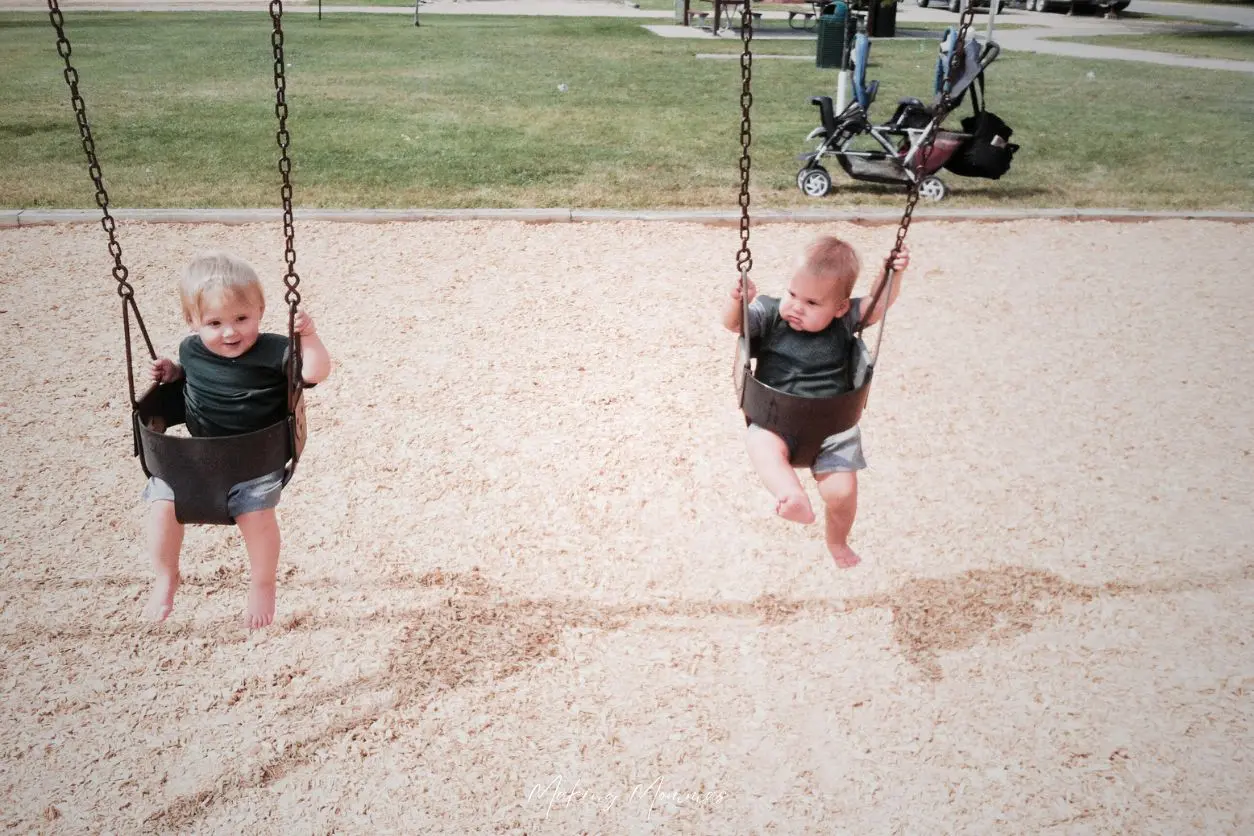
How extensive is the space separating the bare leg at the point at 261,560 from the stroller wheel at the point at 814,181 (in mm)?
6809

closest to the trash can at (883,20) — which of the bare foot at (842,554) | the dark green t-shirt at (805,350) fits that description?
the dark green t-shirt at (805,350)

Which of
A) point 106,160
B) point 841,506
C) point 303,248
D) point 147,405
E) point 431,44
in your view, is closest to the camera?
point 147,405

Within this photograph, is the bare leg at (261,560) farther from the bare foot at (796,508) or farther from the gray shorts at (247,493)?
the bare foot at (796,508)

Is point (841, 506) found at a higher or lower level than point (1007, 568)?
higher

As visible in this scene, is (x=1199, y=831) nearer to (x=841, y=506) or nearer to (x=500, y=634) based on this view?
(x=841, y=506)

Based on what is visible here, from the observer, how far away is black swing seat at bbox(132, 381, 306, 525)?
8.27 ft

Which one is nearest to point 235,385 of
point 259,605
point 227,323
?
point 227,323

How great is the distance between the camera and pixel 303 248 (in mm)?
7430

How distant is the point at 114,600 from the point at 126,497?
81cm

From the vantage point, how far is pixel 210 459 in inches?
99.5

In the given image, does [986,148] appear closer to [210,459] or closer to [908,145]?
[908,145]

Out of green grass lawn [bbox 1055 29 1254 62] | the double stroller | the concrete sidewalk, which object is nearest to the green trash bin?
the concrete sidewalk

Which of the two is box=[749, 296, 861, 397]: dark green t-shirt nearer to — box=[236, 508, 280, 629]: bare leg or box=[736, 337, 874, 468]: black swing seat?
box=[736, 337, 874, 468]: black swing seat

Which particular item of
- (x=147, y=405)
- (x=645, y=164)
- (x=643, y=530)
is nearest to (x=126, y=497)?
(x=147, y=405)
